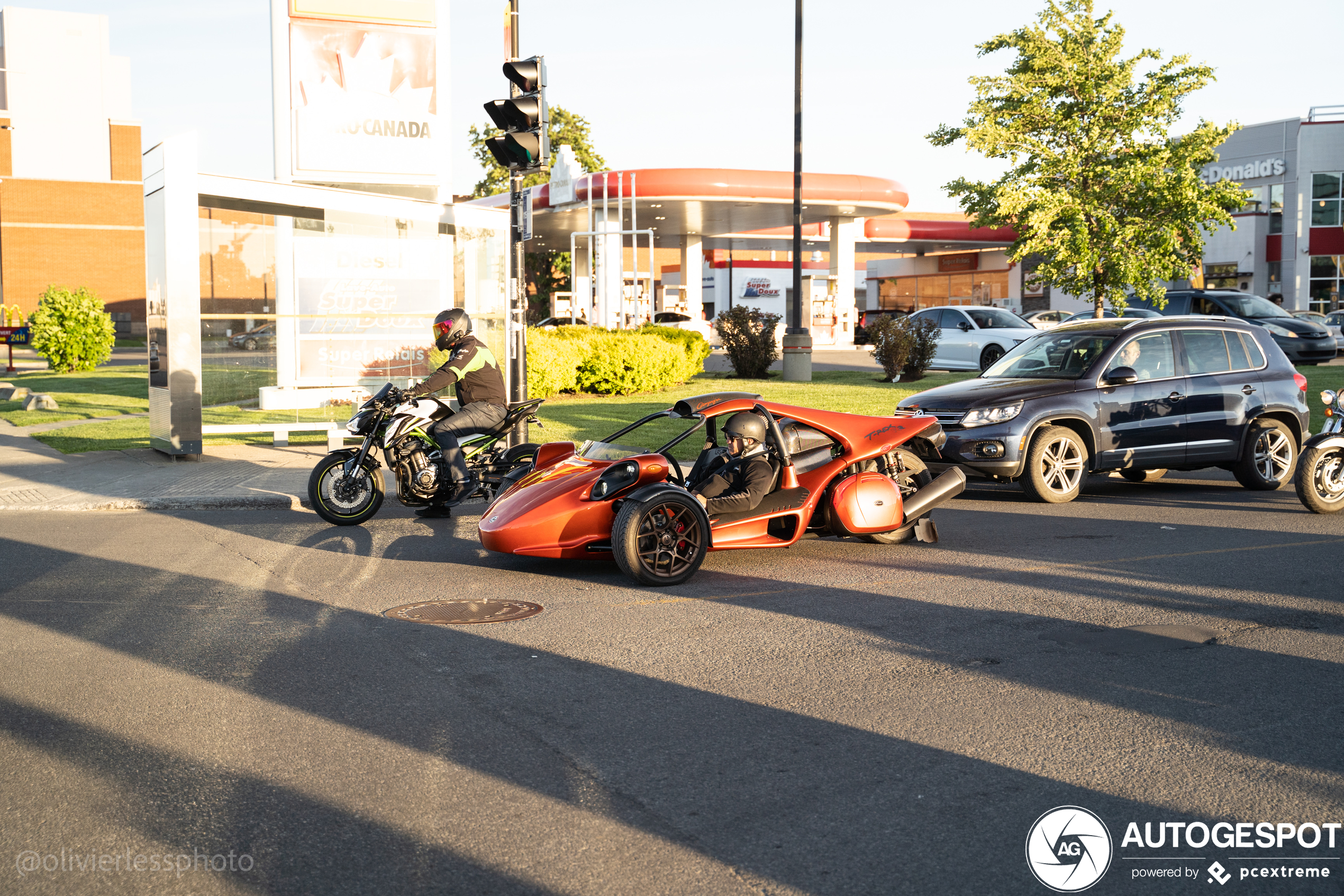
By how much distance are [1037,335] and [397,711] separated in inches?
369

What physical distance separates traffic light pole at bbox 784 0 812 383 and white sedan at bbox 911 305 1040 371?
3116 mm

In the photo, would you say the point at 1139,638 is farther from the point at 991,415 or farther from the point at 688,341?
A: the point at 688,341

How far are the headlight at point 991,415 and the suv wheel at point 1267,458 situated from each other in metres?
2.61

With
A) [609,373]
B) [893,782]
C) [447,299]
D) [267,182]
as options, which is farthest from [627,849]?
[609,373]

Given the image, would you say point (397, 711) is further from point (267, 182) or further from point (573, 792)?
point (267, 182)

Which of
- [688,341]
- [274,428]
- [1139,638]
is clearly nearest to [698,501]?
[1139,638]

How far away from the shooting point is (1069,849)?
12.3 feet

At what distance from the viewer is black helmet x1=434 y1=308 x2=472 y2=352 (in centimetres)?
1043

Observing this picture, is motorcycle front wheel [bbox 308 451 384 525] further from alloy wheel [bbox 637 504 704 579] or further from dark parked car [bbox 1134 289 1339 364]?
dark parked car [bbox 1134 289 1339 364]

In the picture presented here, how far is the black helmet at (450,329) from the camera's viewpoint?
34.2 ft

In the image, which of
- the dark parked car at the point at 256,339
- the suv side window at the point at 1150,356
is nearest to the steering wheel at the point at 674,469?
the suv side window at the point at 1150,356

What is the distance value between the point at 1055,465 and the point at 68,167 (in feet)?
261

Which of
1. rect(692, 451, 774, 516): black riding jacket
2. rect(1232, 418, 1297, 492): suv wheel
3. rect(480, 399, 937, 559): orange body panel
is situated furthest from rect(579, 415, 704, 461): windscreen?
rect(1232, 418, 1297, 492): suv wheel

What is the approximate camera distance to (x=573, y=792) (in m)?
4.15
